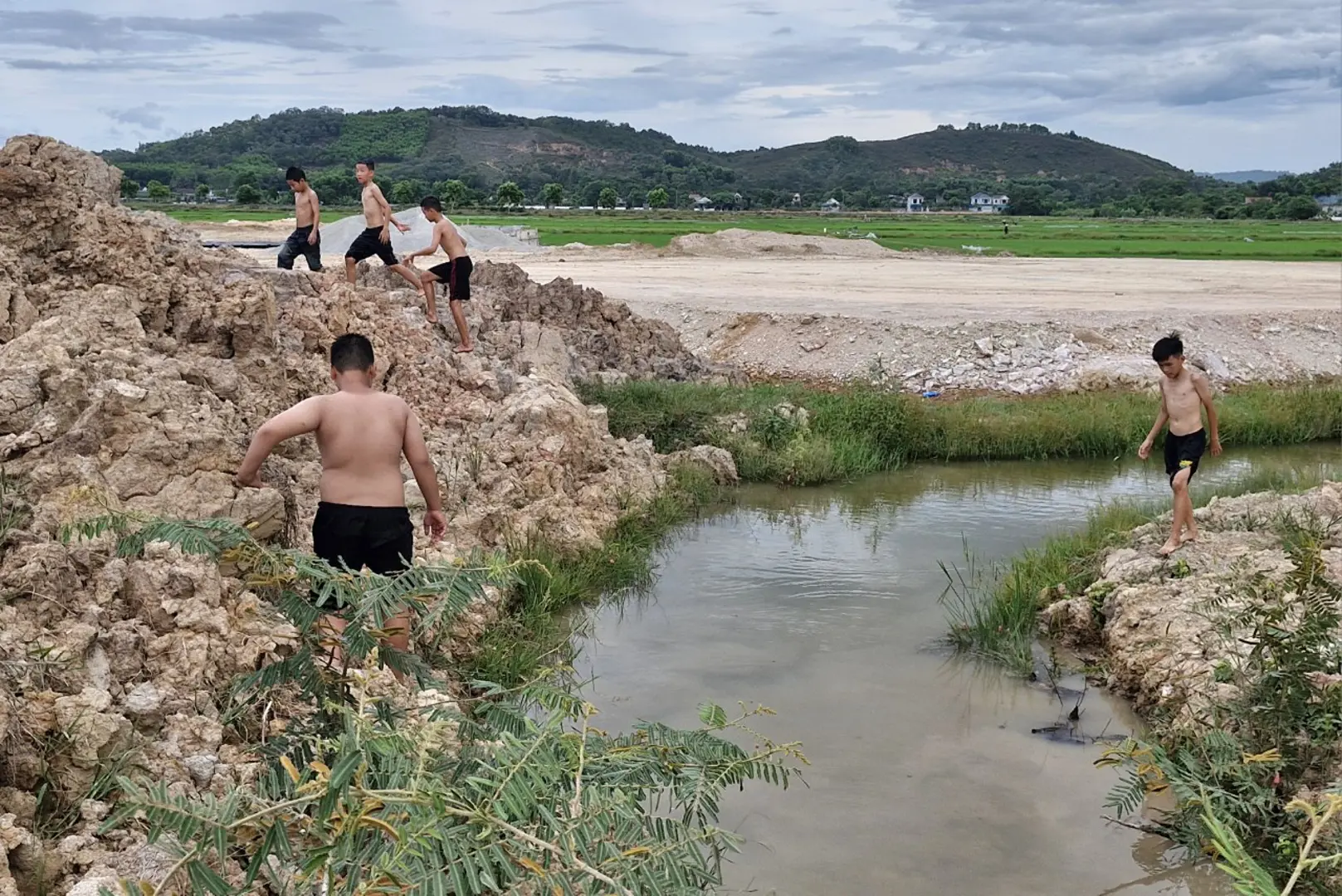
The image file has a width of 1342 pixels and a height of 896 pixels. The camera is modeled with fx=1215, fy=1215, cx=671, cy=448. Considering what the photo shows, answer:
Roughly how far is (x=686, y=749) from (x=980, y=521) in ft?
23.2

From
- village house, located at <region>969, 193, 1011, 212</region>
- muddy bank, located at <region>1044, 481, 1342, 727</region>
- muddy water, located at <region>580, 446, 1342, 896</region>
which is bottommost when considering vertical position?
muddy water, located at <region>580, 446, 1342, 896</region>

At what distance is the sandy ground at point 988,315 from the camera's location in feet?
56.4

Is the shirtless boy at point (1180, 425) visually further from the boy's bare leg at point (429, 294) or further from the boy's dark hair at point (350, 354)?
the boy's bare leg at point (429, 294)

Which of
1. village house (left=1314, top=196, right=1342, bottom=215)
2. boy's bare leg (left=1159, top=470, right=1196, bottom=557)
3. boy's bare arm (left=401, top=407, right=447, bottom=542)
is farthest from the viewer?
village house (left=1314, top=196, right=1342, bottom=215)

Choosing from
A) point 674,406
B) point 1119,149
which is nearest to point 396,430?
point 674,406

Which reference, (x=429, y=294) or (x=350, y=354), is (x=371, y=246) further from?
(x=350, y=354)

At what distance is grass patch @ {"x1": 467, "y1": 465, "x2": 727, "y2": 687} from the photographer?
21.1 feet

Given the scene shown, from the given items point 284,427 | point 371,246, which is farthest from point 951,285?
point 284,427

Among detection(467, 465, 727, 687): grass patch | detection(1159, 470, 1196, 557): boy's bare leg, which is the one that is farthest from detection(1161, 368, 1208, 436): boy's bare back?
detection(467, 465, 727, 687): grass patch

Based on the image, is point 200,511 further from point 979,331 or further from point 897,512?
point 979,331

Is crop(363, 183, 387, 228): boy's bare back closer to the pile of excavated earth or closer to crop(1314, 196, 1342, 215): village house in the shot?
the pile of excavated earth

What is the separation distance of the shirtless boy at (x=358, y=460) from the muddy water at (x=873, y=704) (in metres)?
1.63

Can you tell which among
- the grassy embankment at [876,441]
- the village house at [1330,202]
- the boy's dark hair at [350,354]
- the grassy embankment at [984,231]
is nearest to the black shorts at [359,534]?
the boy's dark hair at [350,354]

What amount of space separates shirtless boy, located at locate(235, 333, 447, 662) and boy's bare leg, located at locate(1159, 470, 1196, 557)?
15.5 ft
